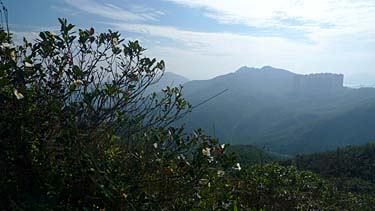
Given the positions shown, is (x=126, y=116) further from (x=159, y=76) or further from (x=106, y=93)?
(x=159, y=76)

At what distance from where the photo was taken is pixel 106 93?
2490 millimetres

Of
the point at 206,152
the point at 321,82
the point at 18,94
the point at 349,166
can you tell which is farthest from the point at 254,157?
the point at 321,82

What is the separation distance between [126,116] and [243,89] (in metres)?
195

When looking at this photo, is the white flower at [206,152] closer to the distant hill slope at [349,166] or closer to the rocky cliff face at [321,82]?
the distant hill slope at [349,166]

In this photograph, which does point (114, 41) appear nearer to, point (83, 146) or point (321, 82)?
point (83, 146)

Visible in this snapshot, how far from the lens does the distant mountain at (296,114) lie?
109125 millimetres

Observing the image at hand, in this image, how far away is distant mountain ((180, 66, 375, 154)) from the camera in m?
109

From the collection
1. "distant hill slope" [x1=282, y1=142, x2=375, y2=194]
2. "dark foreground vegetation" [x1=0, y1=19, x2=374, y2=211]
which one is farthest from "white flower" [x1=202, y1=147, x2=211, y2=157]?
"distant hill slope" [x1=282, y1=142, x2=375, y2=194]

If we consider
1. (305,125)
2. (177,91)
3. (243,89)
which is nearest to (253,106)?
(243,89)

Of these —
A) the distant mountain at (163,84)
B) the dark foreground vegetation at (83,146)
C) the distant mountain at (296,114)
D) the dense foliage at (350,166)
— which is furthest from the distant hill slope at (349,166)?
the distant mountain at (296,114)

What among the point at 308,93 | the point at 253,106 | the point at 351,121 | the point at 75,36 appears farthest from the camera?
the point at 308,93

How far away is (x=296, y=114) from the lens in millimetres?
144875

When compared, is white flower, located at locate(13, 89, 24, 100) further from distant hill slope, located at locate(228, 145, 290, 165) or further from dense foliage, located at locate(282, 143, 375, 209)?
dense foliage, located at locate(282, 143, 375, 209)

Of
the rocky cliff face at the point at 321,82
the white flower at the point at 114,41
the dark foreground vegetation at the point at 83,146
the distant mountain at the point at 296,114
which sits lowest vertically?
the distant mountain at the point at 296,114
